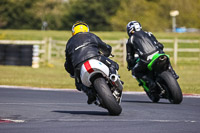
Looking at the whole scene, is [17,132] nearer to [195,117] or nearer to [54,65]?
[195,117]

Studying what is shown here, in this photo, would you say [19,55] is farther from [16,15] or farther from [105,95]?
[16,15]

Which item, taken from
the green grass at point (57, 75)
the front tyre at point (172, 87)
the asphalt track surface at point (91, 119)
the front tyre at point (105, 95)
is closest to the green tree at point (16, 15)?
the green grass at point (57, 75)

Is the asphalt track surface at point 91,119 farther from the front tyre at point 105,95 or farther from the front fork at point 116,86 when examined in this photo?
the front fork at point 116,86

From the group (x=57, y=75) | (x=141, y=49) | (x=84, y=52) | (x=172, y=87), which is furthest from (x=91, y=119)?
(x=57, y=75)

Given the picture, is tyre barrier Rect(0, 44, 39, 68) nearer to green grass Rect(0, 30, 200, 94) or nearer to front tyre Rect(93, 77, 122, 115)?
green grass Rect(0, 30, 200, 94)

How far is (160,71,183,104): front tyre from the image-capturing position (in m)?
10.8

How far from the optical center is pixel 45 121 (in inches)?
302

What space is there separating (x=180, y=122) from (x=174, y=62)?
26.8 m

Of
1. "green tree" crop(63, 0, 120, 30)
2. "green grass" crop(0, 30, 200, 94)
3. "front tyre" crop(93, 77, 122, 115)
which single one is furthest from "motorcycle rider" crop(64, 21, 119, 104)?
"green tree" crop(63, 0, 120, 30)

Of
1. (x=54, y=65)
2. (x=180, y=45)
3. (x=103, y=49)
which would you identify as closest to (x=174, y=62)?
(x=54, y=65)

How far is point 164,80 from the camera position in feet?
35.8

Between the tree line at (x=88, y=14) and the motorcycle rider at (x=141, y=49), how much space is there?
6433cm

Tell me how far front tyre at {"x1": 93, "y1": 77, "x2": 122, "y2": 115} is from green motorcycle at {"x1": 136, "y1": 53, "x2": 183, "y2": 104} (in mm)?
2714

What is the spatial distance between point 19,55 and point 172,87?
1953cm
